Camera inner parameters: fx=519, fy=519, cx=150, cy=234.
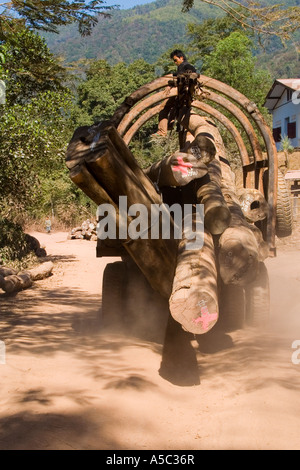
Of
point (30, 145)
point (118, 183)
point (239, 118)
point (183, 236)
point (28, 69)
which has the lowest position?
point (183, 236)

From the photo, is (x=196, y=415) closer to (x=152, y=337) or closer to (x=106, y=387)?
(x=106, y=387)

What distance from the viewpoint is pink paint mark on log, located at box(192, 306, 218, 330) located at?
13.3 feet

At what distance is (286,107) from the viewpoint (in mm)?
42219

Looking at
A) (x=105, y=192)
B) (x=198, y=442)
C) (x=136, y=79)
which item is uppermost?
(x=136, y=79)

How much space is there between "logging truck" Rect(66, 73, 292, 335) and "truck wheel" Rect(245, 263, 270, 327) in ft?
0.04

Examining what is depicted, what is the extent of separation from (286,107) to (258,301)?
1534 inches

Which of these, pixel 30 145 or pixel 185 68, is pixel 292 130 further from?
pixel 185 68

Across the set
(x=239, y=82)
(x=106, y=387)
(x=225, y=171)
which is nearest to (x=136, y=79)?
(x=239, y=82)

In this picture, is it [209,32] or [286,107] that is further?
[209,32]

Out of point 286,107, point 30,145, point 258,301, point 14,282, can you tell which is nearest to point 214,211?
point 258,301

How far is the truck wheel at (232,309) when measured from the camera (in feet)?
19.6

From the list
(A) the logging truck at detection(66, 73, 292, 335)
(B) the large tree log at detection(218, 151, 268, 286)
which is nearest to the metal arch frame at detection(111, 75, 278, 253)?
(A) the logging truck at detection(66, 73, 292, 335)

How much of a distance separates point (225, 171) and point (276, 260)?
6.16m

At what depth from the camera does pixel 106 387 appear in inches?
163
